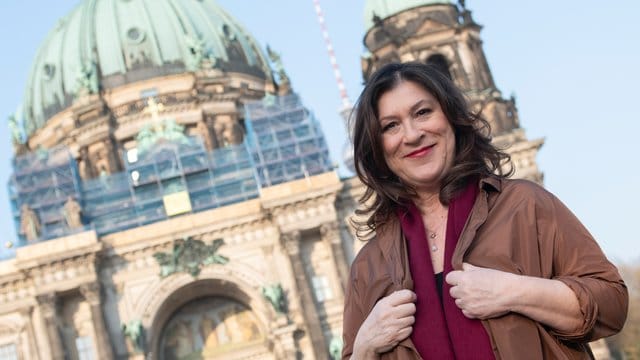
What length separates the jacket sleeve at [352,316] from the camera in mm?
3299

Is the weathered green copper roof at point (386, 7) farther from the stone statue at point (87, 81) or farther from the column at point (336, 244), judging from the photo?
the stone statue at point (87, 81)

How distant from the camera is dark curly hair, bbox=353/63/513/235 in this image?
3135 millimetres

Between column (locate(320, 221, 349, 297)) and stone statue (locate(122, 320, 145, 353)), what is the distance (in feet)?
21.6

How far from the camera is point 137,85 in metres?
41.3

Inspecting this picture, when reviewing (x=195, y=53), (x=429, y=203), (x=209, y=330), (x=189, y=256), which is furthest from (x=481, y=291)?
(x=195, y=53)

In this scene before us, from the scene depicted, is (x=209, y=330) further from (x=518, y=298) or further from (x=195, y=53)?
(x=518, y=298)

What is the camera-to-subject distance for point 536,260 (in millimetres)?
2850

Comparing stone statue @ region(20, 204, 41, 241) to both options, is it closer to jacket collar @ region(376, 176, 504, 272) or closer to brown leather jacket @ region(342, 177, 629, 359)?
jacket collar @ region(376, 176, 504, 272)

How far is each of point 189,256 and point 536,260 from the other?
28366 mm

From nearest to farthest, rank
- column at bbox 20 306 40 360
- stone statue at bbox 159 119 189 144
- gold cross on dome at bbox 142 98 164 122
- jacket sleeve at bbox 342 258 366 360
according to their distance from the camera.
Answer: jacket sleeve at bbox 342 258 366 360 → column at bbox 20 306 40 360 → stone statue at bbox 159 119 189 144 → gold cross on dome at bbox 142 98 164 122

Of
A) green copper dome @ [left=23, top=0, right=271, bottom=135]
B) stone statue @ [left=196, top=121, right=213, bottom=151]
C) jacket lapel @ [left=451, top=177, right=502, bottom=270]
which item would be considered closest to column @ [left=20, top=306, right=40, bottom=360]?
stone statue @ [left=196, top=121, right=213, bottom=151]

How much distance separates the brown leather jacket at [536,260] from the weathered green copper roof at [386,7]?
32.3 m

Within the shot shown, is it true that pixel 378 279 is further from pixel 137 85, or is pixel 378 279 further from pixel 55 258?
pixel 137 85

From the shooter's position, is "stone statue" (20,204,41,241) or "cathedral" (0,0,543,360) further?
"stone statue" (20,204,41,241)
